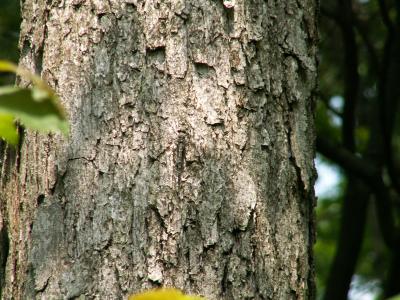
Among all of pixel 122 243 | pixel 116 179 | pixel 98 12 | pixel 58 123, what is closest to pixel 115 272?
pixel 122 243

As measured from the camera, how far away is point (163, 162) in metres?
1.80

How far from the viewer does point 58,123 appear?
0.82 meters

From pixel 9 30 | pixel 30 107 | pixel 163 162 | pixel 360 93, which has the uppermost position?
pixel 360 93

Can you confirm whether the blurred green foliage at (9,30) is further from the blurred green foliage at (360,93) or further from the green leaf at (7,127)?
the green leaf at (7,127)

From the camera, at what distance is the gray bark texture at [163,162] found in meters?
1.75

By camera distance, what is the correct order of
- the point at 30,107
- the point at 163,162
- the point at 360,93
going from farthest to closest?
1. the point at 360,93
2. the point at 163,162
3. the point at 30,107

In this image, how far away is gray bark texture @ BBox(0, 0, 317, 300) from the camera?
1754 mm

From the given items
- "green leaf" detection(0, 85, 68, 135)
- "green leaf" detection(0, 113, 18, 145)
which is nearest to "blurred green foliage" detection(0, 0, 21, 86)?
"green leaf" detection(0, 113, 18, 145)

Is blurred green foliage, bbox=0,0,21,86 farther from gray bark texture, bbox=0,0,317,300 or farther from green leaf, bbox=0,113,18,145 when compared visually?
green leaf, bbox=0,113,18,145

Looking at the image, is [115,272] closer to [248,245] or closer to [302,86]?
[248,245]

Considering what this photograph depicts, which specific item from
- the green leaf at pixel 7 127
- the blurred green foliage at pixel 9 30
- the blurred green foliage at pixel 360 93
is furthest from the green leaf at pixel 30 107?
the blurred green foliage at pixel 360 93

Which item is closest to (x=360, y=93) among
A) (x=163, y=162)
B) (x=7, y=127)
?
(x=163, y=162)

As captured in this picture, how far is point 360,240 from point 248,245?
324 centimetres

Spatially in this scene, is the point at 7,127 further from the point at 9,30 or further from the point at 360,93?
the point at 360,93
